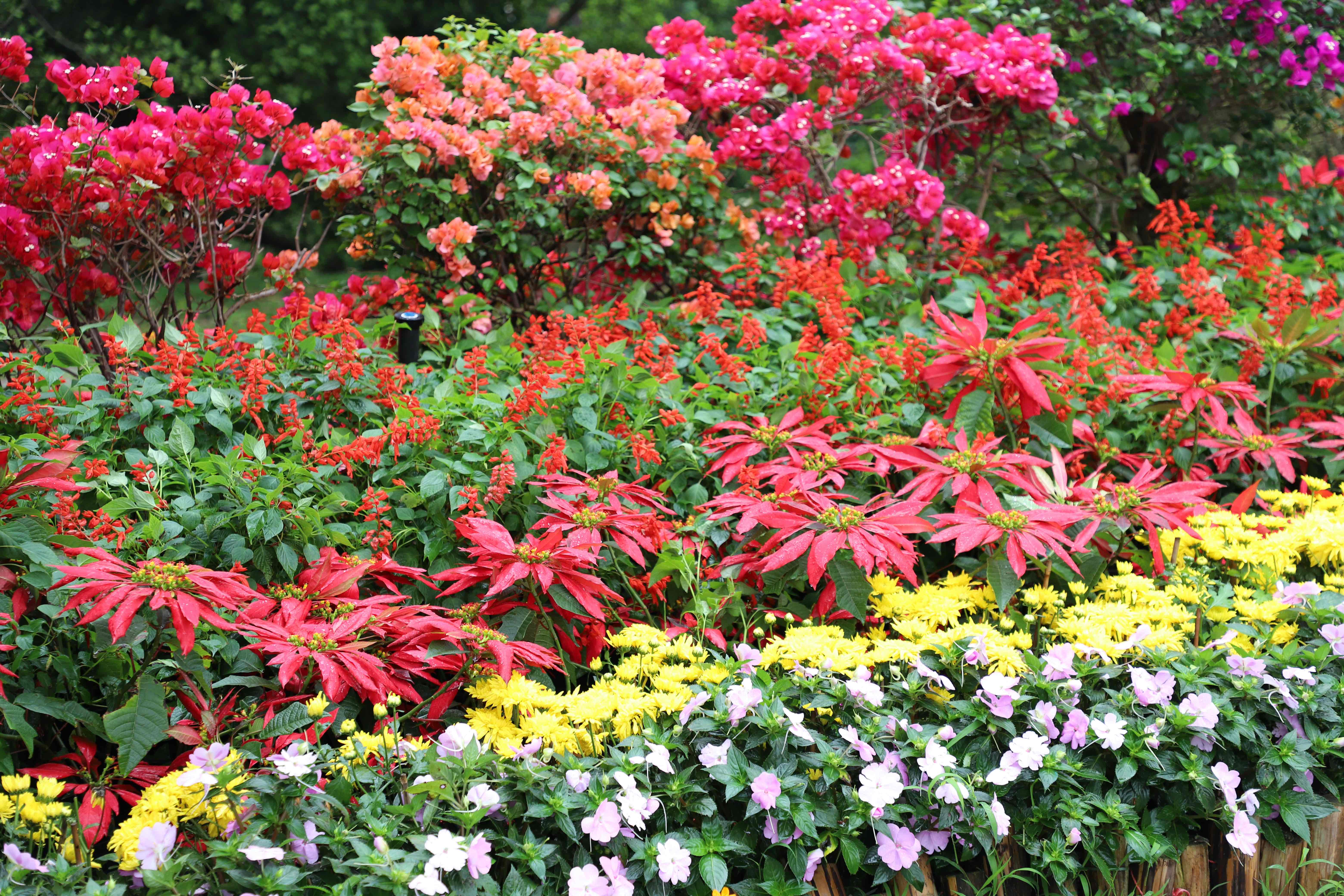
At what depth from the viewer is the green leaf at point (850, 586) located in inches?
75.6

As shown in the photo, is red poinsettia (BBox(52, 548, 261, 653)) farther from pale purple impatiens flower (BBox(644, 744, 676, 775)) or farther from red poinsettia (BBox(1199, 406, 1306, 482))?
red poinsettia (BBox(1199, 406, 1306, 482))

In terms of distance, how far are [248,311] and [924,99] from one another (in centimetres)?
Result: 383

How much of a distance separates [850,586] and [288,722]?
100 cm

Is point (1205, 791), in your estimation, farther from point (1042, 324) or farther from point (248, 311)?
point (248, 311)

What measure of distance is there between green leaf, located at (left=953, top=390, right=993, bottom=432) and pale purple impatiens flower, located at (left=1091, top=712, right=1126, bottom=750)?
3.05 feet

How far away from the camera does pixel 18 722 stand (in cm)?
156

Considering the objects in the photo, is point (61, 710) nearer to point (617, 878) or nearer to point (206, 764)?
point (206, 764)

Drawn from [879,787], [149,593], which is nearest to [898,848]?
[879,787]

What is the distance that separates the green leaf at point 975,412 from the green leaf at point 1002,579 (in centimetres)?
50

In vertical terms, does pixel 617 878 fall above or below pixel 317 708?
below

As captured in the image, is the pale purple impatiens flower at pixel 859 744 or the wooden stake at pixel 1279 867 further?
the wooden stake at pixel 1279 867

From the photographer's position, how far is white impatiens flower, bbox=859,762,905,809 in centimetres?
147

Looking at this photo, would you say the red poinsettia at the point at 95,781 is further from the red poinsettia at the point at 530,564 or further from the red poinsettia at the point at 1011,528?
the red poinsettia at the point at 1011,528

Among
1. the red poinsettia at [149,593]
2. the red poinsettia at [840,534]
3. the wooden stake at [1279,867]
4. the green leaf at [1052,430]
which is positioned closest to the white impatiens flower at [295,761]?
the red poinsettia at [149,593]
